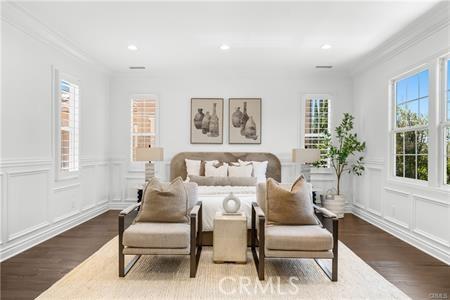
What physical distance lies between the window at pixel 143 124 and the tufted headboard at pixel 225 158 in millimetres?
702

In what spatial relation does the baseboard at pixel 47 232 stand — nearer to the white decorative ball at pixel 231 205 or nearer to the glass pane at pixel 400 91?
the white decorative ball at pixel 231 205

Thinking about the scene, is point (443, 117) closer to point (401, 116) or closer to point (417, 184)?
point (417, 184)

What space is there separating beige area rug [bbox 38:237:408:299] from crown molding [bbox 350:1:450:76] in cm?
293

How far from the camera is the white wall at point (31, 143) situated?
372 cm

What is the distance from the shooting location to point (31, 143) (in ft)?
13.7

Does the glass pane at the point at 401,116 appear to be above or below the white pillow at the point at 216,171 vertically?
above

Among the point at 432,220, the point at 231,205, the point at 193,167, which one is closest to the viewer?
the point at 231,205

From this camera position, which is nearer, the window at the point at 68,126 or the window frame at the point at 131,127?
the window at the point at 68,126

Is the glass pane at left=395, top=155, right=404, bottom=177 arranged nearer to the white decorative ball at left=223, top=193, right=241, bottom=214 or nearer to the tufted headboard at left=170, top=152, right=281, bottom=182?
the tufted headboard at left=170, top=152, right=281, bottom=182

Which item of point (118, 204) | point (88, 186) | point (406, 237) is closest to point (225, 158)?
point (118, 204)

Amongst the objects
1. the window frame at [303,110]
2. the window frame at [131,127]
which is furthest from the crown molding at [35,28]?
the window frame at [303,110]

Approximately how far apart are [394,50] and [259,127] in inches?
111

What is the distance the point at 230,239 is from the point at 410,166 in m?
2.93

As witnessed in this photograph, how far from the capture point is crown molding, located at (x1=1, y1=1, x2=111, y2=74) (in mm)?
3662
